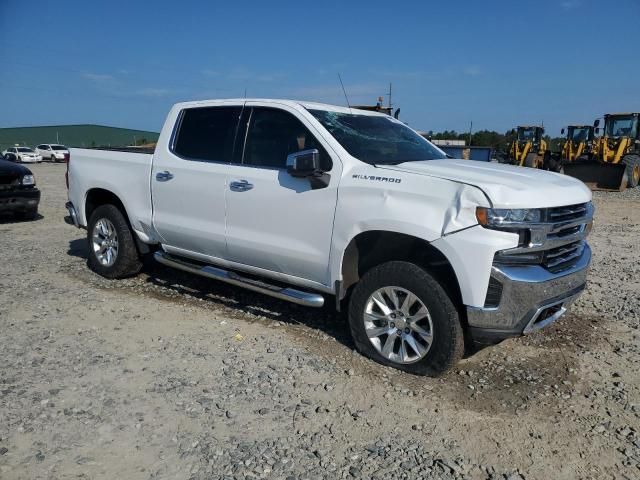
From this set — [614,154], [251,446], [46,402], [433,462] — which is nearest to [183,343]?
[46,402]

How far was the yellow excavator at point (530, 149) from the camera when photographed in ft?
78.8

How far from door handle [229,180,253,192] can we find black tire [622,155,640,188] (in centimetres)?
1774

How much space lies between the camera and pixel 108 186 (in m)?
6.13

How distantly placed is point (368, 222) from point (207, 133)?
215cm

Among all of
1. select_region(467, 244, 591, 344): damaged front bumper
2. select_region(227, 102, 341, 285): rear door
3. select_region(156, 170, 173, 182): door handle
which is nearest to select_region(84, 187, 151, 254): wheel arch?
select_region(156, 170, 173, 182): door handle

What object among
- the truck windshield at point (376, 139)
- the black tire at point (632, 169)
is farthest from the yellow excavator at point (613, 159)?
the truck windshield at point (376, 139)

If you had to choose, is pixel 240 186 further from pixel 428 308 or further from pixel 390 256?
pixel 428 308

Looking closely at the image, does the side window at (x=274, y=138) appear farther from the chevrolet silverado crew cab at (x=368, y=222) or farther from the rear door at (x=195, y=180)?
the rear door at (x=195, y=180)

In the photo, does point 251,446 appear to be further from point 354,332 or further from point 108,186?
point 108,186

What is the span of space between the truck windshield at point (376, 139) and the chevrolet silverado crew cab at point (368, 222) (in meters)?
0.02

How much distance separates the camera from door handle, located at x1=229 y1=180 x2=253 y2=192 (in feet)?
15.5

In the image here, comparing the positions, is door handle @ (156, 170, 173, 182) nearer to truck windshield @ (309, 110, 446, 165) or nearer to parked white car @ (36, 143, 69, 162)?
truck windshield @ (309, 110, 446, 165)

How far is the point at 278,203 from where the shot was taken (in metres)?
4.51

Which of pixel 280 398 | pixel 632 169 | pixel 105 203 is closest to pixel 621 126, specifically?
pixel 632 169
